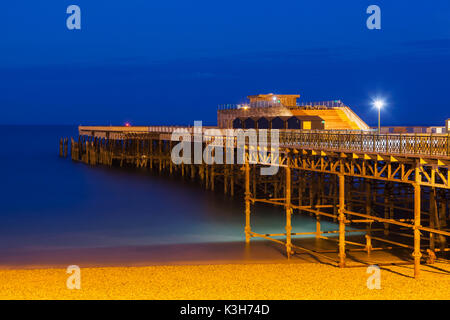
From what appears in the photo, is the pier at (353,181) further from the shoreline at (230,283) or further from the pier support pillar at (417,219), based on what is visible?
the shoreline at (230,283)

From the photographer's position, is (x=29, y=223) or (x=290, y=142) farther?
(x=29, y=223)

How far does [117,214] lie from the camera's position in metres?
34.9

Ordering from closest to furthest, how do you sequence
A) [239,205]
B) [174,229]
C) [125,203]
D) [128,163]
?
[174,229]
[239,205]
[125,203]
[128,163]

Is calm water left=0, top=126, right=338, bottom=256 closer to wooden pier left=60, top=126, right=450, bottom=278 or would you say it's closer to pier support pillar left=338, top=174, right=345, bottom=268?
wooden pier left=60, top=126, right=450, bottom=278

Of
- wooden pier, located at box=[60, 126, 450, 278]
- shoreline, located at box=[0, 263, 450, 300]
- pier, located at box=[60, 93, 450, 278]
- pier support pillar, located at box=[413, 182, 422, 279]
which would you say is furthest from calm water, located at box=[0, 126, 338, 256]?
pier support pillar, located at box=[413, 182, 422, 279]

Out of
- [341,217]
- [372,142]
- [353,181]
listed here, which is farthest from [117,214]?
[372,142]

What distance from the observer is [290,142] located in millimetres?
24078

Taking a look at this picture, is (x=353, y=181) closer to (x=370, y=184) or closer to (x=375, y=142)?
(x=370, y=184)

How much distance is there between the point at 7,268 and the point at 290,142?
11.8 m

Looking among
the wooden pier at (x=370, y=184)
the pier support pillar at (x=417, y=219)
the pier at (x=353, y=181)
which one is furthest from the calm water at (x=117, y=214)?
the pier support pillar at (x=417, y=219)

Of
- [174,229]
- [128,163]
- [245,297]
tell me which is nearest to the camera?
[245,297]

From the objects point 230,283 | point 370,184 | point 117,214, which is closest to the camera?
point 230,283
